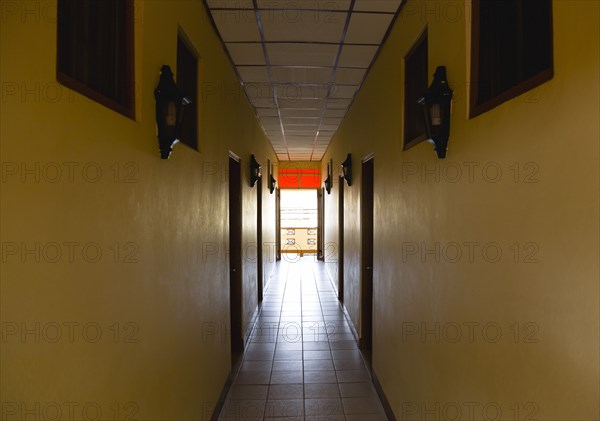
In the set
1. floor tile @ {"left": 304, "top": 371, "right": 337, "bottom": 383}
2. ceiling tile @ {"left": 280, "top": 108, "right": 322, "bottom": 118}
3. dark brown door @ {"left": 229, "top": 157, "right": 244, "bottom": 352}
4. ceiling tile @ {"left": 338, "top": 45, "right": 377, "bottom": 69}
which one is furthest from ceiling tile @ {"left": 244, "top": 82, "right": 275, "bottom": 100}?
floor tile @ {"left": 304, "top": 371, "right": 337, "bottom": 383}

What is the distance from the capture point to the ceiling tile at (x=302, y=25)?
2.89 metres

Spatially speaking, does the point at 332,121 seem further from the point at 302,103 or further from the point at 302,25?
the point at 302,25

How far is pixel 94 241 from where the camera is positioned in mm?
1353

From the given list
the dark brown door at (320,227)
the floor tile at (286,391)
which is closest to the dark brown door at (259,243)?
the floor tile at (286,391)

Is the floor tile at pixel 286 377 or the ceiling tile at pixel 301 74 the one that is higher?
the ceiling tile at pixel 301 74

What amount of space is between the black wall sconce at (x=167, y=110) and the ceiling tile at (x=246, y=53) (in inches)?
66.5

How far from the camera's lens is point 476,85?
69.1 inches

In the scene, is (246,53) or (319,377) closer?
(246,53)

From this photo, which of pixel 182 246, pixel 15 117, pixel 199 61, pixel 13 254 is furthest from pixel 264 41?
pixel 13 254

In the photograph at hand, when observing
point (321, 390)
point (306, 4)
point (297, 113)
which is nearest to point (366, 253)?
point (321, 390)

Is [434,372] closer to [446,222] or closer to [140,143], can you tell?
[446,222]

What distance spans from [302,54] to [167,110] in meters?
2.10

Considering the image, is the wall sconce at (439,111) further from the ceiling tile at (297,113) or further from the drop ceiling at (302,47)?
the ceiling tile at (297,113)

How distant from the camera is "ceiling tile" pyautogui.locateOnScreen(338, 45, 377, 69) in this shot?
350 centimetres
